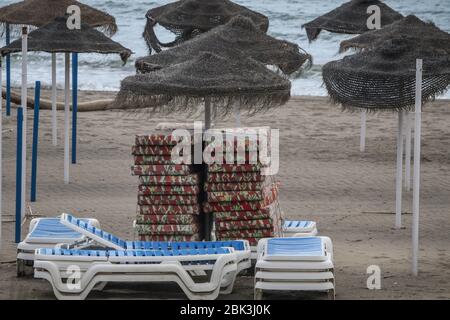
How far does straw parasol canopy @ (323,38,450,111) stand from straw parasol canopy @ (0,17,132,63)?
372 cm

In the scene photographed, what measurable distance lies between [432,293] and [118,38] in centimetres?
3444

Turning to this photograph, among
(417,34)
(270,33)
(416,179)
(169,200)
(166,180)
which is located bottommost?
(270,33)

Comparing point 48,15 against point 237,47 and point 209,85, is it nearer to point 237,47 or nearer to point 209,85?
point 237,47

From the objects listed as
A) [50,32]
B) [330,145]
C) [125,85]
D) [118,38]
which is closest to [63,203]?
[50,32]

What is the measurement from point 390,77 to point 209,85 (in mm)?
2454

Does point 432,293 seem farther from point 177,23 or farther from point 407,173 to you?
point 177,23

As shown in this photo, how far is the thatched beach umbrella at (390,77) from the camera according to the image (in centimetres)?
1175

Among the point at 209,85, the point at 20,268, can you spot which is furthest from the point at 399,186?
the point at 20,268

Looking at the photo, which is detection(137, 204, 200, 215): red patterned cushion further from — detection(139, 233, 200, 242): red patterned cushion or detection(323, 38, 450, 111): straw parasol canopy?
detection(323, 38, 450, 111): straw parasol canopy

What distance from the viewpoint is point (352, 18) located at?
1872 centimetres

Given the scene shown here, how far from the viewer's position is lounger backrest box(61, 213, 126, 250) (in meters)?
9.42

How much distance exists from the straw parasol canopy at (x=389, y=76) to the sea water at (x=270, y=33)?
440 inches

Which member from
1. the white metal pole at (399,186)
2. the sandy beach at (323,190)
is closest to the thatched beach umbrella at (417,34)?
the white metal pole at (399,186)

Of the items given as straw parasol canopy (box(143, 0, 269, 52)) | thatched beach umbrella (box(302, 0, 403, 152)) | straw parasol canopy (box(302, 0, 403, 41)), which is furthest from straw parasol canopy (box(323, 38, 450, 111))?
straw parasol canopy (box(302, 0, 403, 41))
